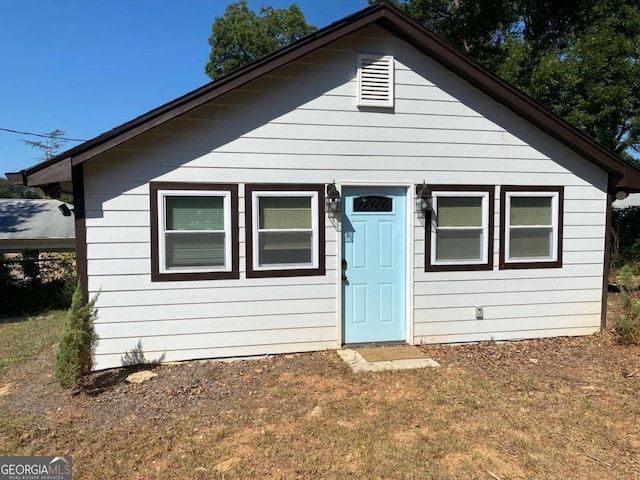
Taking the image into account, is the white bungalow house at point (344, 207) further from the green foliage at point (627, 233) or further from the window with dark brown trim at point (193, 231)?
the green foliage at point (627, 233)

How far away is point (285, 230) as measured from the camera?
5.55 meters

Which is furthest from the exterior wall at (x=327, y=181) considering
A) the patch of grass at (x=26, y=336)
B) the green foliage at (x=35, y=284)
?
the green foliage at (x=35, y=284)

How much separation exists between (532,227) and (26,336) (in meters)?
8.40

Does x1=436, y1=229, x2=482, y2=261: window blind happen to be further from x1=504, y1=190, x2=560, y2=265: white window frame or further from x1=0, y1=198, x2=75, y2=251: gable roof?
x1=0, y1=198, x2=75, y2=251: gable roof

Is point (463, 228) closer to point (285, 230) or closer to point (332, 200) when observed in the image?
point (332, 200)

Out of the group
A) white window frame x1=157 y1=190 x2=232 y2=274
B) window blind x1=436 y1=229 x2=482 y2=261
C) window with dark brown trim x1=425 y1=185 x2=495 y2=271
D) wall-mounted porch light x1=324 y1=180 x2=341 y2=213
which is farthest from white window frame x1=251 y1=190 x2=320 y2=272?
window blind x1=436 y1=229 x2=482 y2=261

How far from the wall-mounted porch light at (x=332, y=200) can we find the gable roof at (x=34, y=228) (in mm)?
10934

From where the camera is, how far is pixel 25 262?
33.0 feet

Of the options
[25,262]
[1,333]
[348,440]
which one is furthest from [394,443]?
[25,262]

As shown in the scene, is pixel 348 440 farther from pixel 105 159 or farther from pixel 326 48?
pixel 326 48

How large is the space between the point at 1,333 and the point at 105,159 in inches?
193

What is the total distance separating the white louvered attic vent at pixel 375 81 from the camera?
5.62 meters

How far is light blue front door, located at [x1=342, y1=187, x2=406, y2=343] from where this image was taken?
5789mm

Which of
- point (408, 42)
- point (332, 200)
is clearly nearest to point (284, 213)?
point (332, 200)
